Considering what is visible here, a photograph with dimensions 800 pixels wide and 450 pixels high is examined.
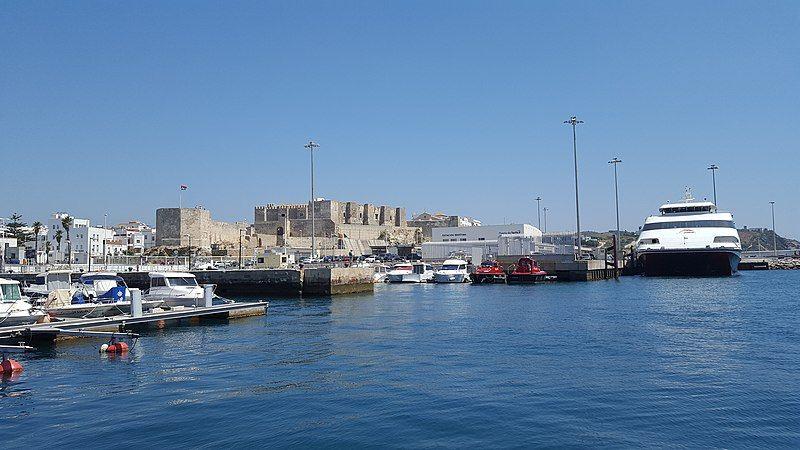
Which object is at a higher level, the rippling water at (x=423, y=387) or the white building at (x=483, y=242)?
the white building at (x=483, y=242)

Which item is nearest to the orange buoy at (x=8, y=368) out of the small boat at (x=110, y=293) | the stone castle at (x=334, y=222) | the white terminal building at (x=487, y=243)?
the small boat at (x=110, y=293)

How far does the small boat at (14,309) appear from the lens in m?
20.6

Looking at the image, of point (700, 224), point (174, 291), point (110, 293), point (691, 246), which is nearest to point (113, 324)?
point (110, 293)

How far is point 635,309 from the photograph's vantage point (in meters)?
31.5

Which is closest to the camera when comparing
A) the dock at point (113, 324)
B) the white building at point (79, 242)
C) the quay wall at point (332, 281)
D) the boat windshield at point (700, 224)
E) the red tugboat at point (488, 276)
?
the dock at point (113, 324)

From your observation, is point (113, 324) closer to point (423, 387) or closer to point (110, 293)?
point (110, 293)

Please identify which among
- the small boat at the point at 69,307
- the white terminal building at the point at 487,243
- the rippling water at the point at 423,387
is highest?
the white terminal building at the point at 487,243

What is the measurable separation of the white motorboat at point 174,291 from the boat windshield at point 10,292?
696cm

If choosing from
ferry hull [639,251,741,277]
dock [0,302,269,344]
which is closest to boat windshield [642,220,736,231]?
ferry hull [639,251,741,277]

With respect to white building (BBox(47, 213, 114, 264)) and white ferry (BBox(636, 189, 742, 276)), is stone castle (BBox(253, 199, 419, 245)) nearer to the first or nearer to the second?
white building (BBox(47, 213, 114, 264))

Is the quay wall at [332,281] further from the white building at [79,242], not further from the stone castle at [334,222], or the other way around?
the stone castle at [334,222]

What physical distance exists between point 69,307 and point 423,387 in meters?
15.2

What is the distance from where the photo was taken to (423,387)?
1418 cm

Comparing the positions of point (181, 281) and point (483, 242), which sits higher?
point (483, 242)
